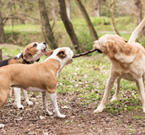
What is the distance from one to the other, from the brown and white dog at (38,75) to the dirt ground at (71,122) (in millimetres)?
358

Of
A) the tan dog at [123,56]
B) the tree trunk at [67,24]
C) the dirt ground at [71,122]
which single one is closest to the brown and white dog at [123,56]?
the tan dog at [123,56]

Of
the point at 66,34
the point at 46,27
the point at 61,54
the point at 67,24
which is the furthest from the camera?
the point at 66,34

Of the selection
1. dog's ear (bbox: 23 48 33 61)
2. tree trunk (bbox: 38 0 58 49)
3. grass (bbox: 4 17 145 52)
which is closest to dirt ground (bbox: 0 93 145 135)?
dog's ear (bbox: 23 48 33 61)

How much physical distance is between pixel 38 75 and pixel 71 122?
127 centimetres

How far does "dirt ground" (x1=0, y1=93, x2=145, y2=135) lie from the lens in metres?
4.79

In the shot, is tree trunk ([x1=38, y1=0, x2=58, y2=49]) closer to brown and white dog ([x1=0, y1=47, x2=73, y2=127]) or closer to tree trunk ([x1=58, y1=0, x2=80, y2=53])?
tree trunk ([x1=58, y1=0, x2=80, y2=53])

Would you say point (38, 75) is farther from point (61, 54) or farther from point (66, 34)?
point (66, 34)

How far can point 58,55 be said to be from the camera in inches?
226

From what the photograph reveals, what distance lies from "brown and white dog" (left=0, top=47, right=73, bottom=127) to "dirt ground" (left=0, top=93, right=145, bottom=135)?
1.18ft

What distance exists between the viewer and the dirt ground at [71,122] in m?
4.79

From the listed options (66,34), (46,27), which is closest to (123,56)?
(46,27)

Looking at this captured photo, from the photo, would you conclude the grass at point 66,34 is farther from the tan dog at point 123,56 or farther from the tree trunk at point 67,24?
the tan dog at point 123,56

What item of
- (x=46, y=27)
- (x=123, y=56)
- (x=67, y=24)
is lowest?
(x=123, y=56)

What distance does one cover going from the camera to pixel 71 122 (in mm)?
5348
